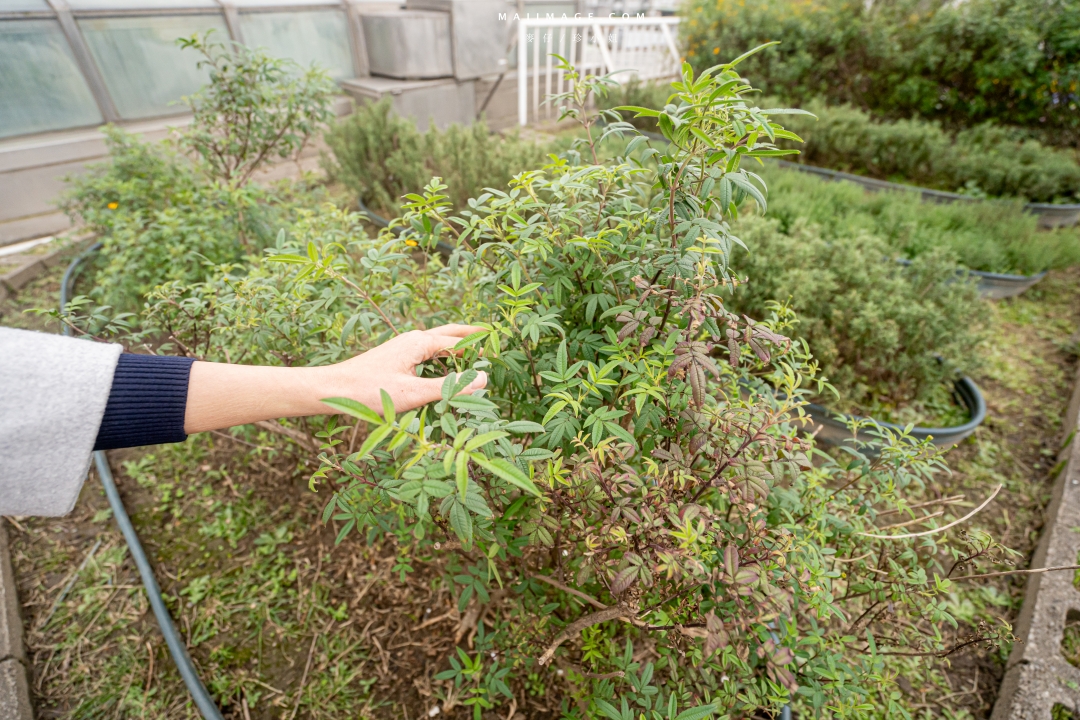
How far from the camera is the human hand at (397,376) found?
1108mm

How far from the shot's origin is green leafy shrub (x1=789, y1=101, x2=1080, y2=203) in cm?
529

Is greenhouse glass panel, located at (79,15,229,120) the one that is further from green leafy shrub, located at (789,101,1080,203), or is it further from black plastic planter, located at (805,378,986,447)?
green leafy shrub, located at (789,101,1080,203)

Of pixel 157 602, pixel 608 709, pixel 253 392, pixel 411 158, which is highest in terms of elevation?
pixel 253 392

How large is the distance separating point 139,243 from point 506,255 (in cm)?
271

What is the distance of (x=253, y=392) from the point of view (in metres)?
1.14

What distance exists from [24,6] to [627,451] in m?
Result: 6.78

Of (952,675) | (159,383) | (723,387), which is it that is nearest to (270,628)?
(159,383)

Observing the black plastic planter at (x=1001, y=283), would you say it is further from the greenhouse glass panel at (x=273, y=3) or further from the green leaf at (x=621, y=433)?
the greenhouse glass panel at (x=273, y=3)

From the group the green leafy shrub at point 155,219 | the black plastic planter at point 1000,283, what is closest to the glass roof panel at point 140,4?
the green leafy shrub at point 155,219

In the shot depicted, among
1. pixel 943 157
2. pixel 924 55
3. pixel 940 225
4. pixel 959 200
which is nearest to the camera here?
pixel 940 225

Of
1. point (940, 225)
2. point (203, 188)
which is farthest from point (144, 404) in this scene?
point (940, 225)

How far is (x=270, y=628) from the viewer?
6.82 feet

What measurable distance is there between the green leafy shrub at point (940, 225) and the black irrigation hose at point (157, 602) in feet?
14.4

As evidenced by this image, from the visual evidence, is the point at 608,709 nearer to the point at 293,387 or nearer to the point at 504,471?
the point at 504,471
